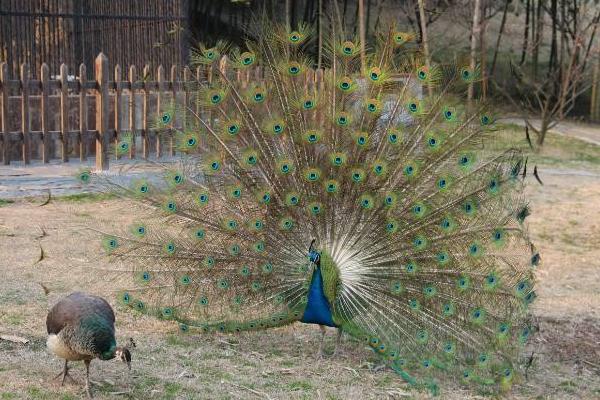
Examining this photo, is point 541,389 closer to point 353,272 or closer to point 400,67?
point 353,272

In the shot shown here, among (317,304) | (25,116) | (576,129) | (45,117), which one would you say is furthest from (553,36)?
(317,304)

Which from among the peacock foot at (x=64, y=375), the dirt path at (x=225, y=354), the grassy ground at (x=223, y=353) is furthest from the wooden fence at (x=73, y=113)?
the peacock foot at (x=64, y=375)

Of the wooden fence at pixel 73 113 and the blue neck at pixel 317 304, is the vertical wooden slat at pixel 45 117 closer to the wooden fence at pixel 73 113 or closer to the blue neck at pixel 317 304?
the wooden fence at pixel 73 113

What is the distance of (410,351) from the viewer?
5.88 meters

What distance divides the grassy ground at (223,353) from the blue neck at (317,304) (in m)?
0.38

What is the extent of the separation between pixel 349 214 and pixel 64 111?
7.99 metres

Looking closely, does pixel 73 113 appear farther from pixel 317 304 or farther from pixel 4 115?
pixel 317 304

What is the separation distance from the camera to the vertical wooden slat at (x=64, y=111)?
12.9m

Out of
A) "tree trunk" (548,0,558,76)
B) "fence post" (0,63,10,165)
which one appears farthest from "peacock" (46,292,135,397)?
"tree trunk" (548,0,558,76)

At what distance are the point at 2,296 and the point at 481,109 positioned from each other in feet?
13.1

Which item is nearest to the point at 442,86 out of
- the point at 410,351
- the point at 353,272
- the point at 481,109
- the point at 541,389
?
the point at 481,109

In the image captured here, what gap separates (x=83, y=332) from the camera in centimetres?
489

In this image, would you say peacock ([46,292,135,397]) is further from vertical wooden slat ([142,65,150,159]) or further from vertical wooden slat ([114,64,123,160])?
vertical wooden slat ([142,65,150,159])

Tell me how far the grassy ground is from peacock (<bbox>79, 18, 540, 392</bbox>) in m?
0.27
